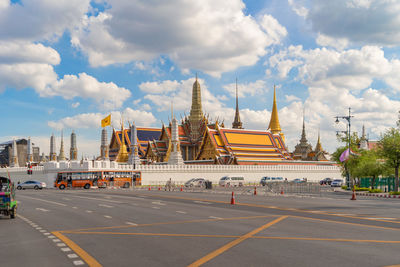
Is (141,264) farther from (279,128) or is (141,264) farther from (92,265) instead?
(279,128)

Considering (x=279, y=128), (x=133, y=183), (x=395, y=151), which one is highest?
(x=279, y=128)

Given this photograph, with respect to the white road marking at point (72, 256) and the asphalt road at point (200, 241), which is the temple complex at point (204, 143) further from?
the white road marking at point (72, 256)

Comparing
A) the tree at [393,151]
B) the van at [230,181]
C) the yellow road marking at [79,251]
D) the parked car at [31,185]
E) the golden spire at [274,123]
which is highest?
the golden spire at [274,123]

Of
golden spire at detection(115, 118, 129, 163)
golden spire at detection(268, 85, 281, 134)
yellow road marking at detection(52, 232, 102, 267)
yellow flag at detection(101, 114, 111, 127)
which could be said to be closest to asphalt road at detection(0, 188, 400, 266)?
yellow road marking at detection(52, 232, 102, 267)

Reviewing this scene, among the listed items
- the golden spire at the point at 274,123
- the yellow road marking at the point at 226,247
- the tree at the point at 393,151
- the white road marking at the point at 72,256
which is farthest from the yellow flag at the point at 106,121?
the white road marking at the point at 72,256

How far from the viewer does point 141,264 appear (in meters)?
9.11

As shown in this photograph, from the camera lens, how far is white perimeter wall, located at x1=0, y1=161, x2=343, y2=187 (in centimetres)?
6850

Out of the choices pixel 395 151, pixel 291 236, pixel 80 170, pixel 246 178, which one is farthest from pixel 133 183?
pixel 291 236

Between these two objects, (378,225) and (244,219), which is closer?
(378,225)

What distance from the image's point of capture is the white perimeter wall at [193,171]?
6850 centimetres

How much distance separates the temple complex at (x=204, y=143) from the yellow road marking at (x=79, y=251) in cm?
6571

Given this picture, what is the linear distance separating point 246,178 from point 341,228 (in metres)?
63.7

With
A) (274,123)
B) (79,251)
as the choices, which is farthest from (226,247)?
(274,123)

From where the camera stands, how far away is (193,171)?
74.5 m
